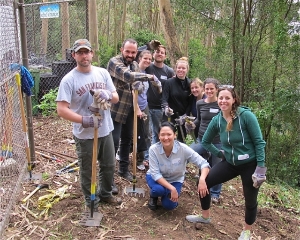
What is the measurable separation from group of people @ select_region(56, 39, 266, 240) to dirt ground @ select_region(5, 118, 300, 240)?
17cm

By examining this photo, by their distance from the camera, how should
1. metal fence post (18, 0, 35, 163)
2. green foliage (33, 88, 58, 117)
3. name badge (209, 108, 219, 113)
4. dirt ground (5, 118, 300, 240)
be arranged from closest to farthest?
dirt ground (5, 118, 300, 240), name badge (209, 108, 219, 113), metal fence post (18, 0, 35, 163), green foliage (33, 88, 58, 117)

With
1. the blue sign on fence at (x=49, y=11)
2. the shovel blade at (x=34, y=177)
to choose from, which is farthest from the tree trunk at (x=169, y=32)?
the shovel blade at (x=34, y=177)

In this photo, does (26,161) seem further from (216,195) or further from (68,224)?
(216,195)

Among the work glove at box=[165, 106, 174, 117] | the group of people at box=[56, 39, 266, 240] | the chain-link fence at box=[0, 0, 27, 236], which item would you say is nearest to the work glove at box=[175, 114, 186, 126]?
the group of people at box=[56, 39, 266, 240]

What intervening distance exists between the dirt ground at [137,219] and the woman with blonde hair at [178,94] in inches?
42.3

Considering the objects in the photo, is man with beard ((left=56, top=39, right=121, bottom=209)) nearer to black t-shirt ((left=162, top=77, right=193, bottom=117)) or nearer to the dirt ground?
the dirt ground

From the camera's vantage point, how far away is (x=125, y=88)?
4281 millimetres

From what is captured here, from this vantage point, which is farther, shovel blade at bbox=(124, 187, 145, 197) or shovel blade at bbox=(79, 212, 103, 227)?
shovel blade at bbox=(124, 187, 145, 197)

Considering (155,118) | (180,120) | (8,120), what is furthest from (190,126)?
(8,120)

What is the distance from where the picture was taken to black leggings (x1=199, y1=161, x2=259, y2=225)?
3355 mm

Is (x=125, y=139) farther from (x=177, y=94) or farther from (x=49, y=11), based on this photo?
(x=49, y=11)

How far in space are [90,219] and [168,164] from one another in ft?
3.59

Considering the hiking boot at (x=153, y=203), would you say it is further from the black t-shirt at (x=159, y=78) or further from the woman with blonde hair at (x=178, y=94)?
the black t-shirt at (x=159, y=78)

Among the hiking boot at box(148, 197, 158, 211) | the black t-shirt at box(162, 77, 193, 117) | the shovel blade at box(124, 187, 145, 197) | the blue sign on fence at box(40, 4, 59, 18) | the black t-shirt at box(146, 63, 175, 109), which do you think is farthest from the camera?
the blue sign on fence at box(40, 4, 59, 18)
